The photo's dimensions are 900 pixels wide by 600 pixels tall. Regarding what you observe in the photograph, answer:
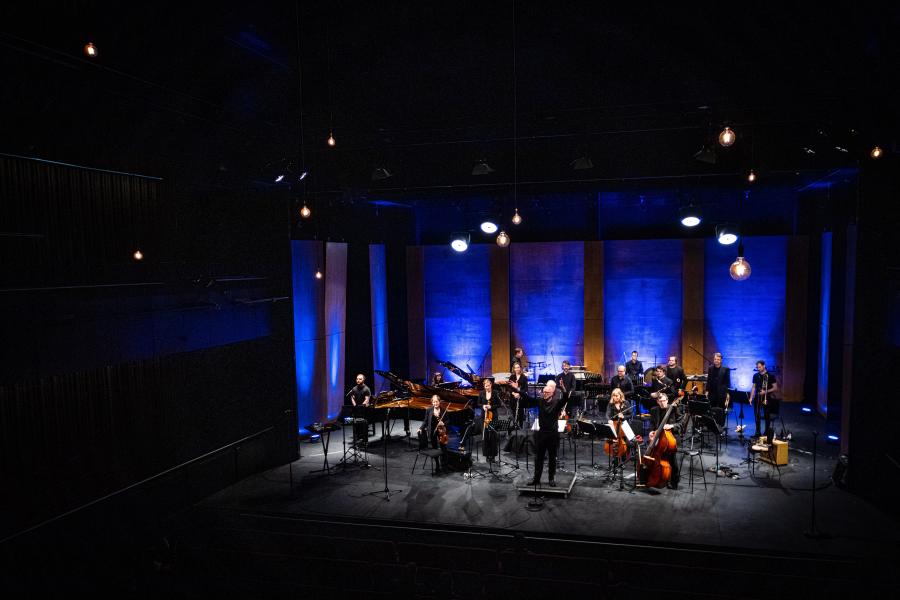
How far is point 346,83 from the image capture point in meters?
10.3

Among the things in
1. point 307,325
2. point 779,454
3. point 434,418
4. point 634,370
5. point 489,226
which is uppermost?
point 489,226

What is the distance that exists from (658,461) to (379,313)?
7707mm

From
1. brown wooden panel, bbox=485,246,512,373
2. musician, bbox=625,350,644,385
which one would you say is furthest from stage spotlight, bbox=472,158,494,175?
musician, bbox=625,350,644,385

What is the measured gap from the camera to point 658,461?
889cm

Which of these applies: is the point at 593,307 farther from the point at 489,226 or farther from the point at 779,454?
the point at 779,454

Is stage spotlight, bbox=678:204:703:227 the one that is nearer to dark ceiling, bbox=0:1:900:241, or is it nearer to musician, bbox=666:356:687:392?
dark ceiling, bbox=0:1:900:241

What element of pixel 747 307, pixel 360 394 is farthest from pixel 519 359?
pixel 747 307

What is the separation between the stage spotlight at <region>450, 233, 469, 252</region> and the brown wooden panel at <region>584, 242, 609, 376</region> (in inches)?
132

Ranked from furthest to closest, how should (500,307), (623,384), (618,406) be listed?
1. (500,307)
2. (623,384)
3. (618,406)

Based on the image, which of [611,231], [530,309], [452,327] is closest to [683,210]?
[611,231]

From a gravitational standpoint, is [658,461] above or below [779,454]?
above

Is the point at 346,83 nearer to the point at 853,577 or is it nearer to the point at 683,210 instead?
the point at 683,210

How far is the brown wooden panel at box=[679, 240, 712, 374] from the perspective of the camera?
13836mm

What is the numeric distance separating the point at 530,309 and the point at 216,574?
385 inches
